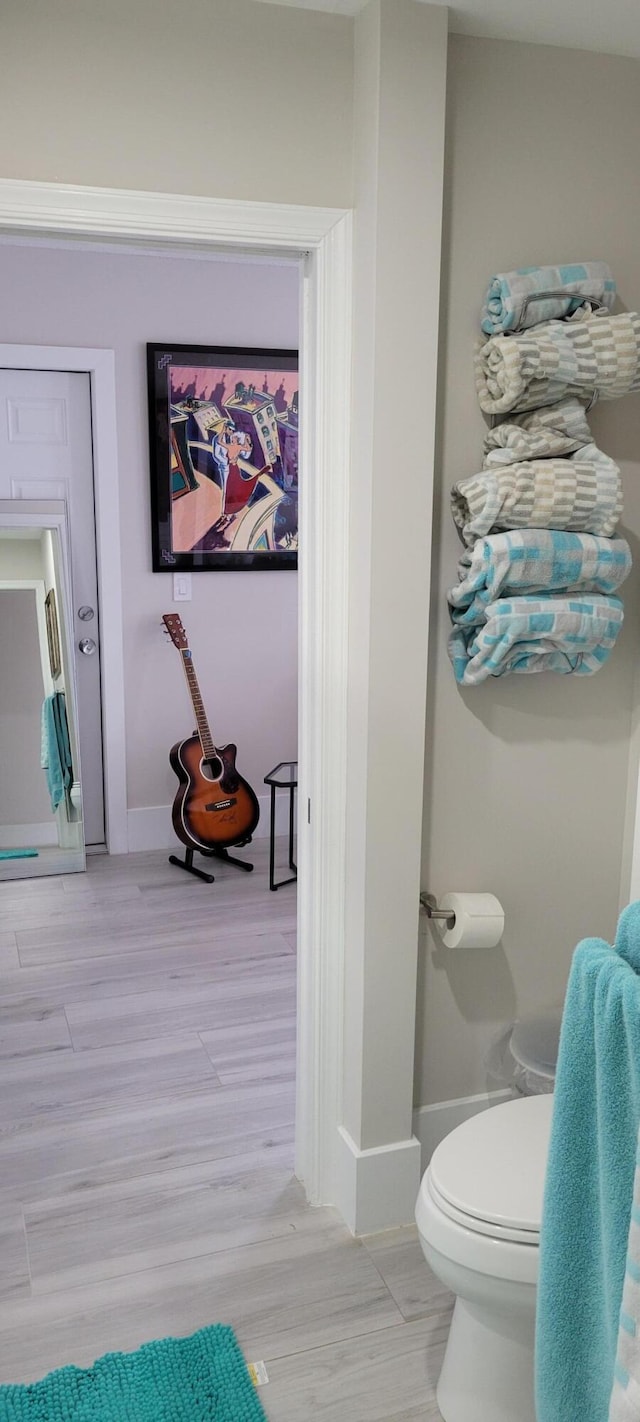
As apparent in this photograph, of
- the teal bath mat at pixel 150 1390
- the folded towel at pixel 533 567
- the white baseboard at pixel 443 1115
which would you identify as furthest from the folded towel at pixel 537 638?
the teal bath mat at pixel 150 1390

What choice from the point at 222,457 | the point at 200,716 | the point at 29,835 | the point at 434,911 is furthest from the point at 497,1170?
the point at 222,457

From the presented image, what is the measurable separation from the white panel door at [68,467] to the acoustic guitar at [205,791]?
0.36m

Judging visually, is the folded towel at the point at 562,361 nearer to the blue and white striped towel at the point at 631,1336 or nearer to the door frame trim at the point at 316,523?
the door frame trim at the point at 316,523

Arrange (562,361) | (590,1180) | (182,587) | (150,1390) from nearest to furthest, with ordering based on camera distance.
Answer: (590,1180) → (150,1390) → (562,361) → (182,587)

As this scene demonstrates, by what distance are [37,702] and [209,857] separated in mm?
941

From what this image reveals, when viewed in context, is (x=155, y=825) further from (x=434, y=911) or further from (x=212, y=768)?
(x=434, y=911)

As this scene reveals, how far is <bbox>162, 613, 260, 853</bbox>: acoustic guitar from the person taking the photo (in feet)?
13.6

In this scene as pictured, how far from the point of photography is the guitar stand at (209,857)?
416 cm

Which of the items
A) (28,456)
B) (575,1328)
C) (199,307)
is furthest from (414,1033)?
(199,307)

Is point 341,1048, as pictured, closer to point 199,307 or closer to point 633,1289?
point 633,1289

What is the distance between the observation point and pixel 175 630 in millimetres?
4254

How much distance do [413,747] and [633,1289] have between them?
1130mm

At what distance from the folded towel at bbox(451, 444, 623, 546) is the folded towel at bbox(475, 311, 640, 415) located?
114 mm

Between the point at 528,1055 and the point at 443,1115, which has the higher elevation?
the point at 528,1055
